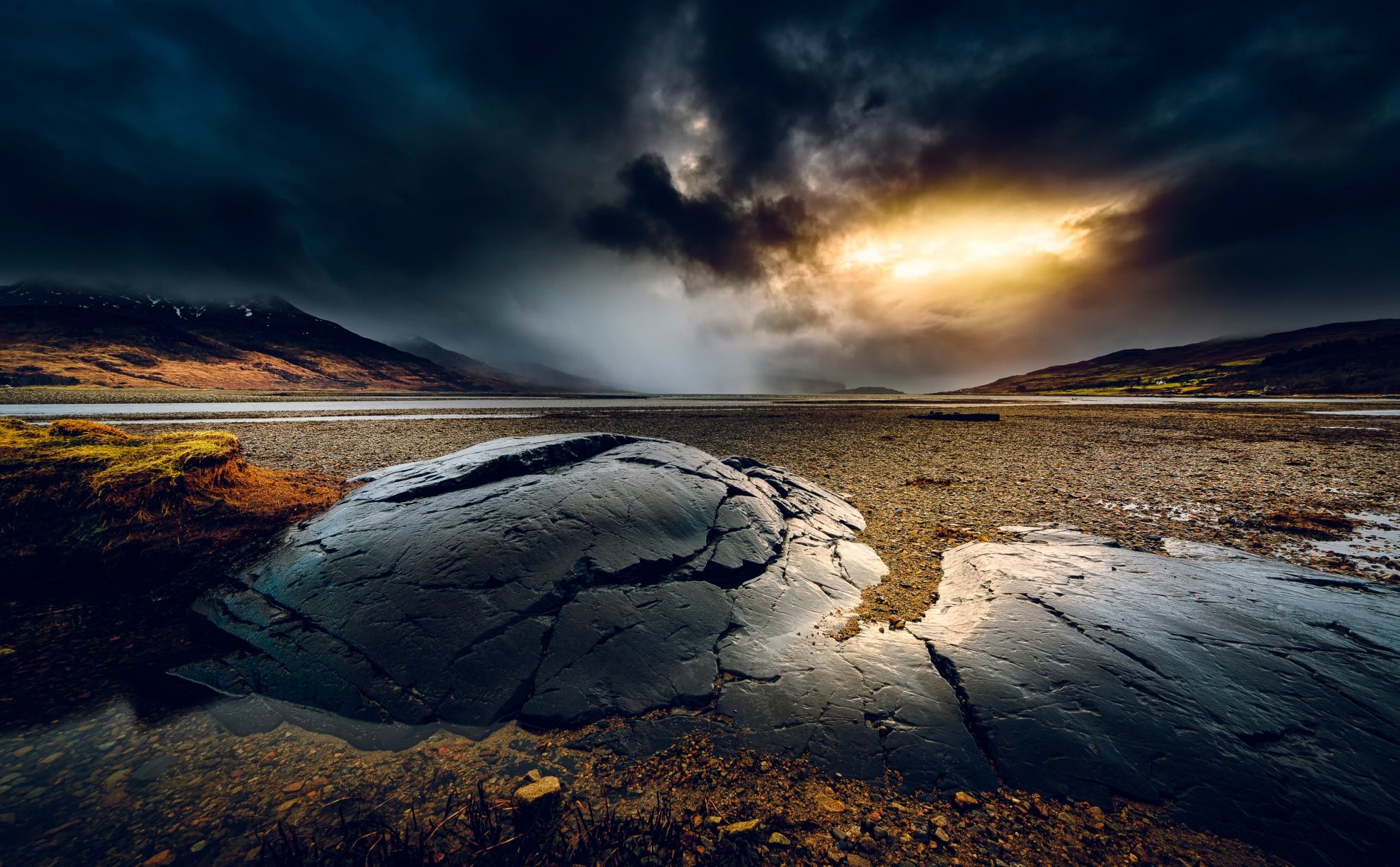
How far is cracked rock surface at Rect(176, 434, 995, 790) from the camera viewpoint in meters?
3.73

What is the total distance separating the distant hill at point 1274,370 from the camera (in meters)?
70.9

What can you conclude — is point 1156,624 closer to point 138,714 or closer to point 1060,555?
point 1060,555

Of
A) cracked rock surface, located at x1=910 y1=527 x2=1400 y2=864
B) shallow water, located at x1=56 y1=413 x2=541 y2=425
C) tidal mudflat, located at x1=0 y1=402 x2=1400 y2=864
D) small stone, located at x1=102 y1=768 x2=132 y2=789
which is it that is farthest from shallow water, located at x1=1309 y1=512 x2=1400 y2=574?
shallow water, located at x1=56 y1=413 x2=541 y2=425

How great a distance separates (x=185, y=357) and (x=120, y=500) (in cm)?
20074

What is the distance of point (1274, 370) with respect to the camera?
285 feet

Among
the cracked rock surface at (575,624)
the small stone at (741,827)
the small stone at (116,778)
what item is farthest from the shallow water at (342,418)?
the small stone at (741,827)

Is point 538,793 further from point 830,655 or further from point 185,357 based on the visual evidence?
point 185,357

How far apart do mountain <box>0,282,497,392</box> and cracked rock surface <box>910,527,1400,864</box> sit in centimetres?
15144

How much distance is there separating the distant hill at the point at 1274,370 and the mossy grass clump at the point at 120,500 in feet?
365

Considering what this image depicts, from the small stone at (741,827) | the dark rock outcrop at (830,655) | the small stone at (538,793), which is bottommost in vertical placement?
the small stone at (741,827)

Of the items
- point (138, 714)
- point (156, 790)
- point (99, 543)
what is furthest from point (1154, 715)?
point (99, 543)

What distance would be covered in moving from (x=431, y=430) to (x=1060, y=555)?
92.3ft

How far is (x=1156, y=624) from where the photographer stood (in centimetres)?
459

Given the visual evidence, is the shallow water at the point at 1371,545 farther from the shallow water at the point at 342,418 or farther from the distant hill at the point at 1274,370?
the distant hill at the point at 1274,370
